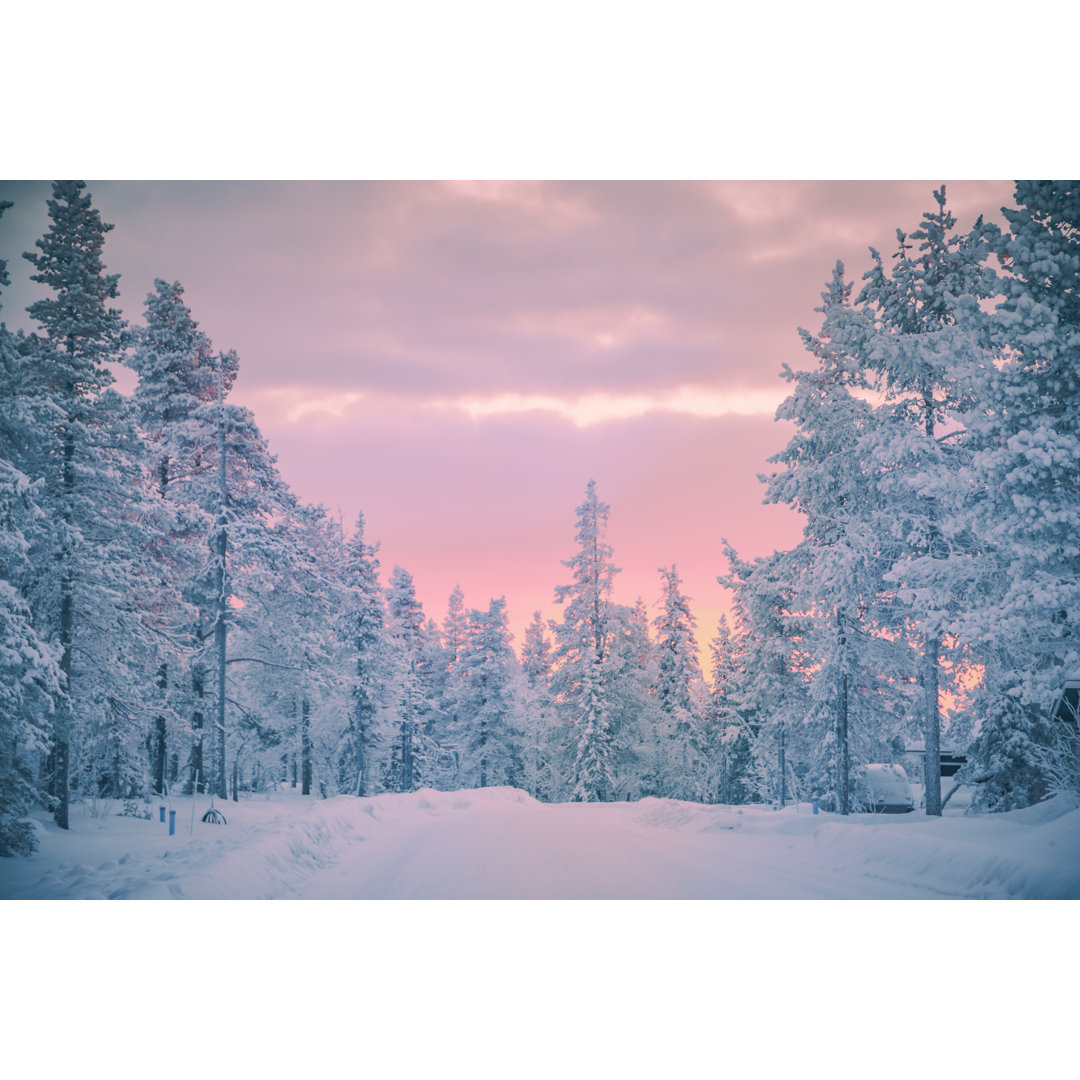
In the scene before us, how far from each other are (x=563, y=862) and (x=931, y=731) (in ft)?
23.1

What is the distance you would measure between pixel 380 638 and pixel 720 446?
18.8 m

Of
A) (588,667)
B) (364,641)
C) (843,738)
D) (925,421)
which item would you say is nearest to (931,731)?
(843,738)

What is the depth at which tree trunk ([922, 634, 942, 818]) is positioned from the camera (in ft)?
37.9

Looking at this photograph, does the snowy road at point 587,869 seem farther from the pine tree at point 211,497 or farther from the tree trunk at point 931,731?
the pine tree at point 211,497

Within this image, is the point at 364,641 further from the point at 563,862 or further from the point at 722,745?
the point at 563,862

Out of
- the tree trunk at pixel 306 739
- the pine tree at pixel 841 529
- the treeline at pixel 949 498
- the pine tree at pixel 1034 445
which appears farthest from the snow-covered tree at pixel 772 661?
the tree trunk at pixel 306 739

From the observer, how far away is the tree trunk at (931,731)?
1155 cm

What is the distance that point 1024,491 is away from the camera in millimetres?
8320

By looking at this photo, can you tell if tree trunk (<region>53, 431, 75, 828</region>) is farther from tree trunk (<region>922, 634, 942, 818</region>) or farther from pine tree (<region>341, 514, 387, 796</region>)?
pine tree (<region>341, 514, 387, 796</region>)

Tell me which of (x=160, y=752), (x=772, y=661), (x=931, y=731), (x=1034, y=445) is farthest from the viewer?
(x=772, y=661)

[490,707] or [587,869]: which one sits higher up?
[587,869]

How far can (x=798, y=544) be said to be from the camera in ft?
48.6

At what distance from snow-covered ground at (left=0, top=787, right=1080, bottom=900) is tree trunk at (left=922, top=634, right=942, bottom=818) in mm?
1360

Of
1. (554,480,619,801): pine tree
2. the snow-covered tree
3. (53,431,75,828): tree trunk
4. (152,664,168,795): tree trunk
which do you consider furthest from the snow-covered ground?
(554,480,619,801): pine tree
